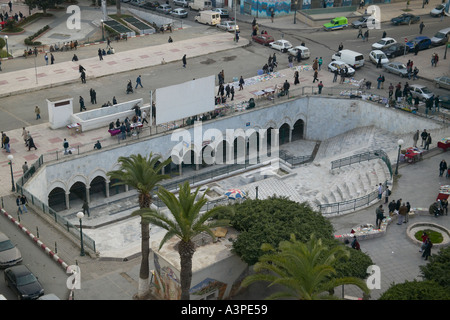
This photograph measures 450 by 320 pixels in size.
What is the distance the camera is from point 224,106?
60.5 metres

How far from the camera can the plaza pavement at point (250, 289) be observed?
39031 millimetres

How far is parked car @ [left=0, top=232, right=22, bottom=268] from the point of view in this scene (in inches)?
1532

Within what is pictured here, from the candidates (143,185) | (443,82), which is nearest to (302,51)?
(443,82)

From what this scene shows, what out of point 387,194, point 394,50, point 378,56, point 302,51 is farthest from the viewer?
point 394,50

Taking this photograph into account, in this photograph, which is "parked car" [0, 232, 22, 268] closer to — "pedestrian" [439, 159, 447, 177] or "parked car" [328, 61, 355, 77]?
"pedestrian" [439, 159, 447, 177]

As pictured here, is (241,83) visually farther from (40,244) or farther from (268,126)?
(40,244)

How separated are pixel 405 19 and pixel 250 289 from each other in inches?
1957

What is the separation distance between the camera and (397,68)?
2625 inches

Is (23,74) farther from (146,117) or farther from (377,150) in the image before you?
(377,150)

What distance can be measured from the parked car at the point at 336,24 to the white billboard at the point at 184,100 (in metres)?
25.1

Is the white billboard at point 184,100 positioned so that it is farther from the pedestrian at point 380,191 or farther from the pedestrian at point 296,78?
the pedestrian at point 380,191

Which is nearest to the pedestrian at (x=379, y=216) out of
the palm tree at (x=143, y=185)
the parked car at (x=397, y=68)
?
the palm tree at (x=143, y=185)

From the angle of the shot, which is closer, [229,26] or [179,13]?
[229,26]
